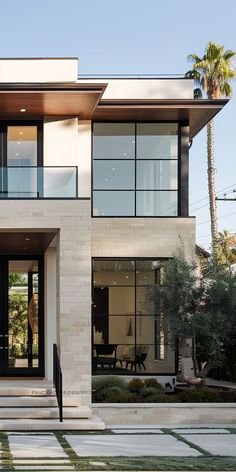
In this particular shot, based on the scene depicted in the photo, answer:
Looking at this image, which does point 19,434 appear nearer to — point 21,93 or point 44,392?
point 44,392

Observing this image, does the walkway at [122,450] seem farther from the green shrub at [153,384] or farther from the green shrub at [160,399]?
the green shrub at [153,384]

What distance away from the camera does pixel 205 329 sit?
19469 millimetres

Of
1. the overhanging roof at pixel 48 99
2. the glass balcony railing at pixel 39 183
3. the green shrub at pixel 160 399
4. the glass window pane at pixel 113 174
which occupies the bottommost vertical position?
the green shrub at pixel 160 399

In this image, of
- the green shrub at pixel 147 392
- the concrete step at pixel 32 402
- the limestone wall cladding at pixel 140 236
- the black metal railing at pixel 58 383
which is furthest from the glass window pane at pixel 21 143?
the concrete step at pixel 32 402

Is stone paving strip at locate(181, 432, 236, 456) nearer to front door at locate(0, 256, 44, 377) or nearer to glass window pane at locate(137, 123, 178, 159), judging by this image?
front door at locate(0, 256, 44, 377)

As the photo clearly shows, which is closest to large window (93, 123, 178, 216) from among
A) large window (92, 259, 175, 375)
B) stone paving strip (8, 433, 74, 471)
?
large window (92, 259, 175, 375)

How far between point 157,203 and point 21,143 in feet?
13.2

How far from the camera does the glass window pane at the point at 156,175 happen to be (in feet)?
75.1

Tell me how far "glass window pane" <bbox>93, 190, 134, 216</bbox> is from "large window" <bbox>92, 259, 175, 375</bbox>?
51.0 inches

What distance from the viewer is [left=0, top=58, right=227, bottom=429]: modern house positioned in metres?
20.8

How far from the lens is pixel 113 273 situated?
22344mm

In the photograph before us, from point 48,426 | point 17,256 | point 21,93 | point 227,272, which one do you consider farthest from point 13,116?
point 48,426

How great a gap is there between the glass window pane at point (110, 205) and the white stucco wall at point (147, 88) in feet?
9.13

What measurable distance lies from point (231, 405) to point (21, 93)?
28.2 ft
